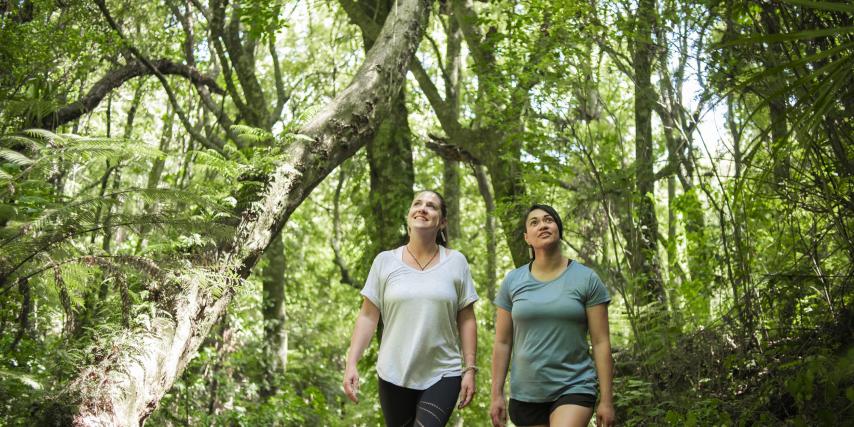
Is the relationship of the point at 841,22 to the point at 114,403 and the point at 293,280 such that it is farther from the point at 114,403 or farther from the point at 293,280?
the point at 293,280

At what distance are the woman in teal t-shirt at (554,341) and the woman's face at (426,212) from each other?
536mm

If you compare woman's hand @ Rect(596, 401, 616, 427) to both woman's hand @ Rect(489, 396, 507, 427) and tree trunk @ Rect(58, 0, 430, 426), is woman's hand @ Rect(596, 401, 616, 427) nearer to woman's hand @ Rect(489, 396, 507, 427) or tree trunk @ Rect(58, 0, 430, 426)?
woman's hand @ Rect(489, 396, 507, 427)

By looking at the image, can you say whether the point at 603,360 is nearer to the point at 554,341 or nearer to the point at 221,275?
the point at 554,341

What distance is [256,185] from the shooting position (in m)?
5.77

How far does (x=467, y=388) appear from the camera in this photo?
417cm

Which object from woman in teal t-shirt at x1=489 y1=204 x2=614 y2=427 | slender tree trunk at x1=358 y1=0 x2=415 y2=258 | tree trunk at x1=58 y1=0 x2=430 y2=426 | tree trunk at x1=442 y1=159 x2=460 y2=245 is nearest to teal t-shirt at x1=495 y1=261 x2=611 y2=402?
woman in teal t-shirt at x1=489 y1=204 x2=614 y2=427

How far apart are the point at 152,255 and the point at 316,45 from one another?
1574 cm

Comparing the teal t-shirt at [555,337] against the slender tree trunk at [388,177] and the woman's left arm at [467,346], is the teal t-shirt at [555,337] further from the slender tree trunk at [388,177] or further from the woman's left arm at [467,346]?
the slender tree trunk at [388,177]

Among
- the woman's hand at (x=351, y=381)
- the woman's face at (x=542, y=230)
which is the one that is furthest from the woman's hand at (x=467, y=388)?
the woman's face at (x=542, y=230)

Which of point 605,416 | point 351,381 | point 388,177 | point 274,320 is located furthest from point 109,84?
point 605,416

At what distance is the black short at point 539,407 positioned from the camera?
398 cm

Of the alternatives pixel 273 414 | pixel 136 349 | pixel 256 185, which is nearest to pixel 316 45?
pixel 273 414

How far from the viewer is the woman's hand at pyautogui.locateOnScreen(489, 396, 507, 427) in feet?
14.1

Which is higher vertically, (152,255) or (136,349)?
(152,255)
